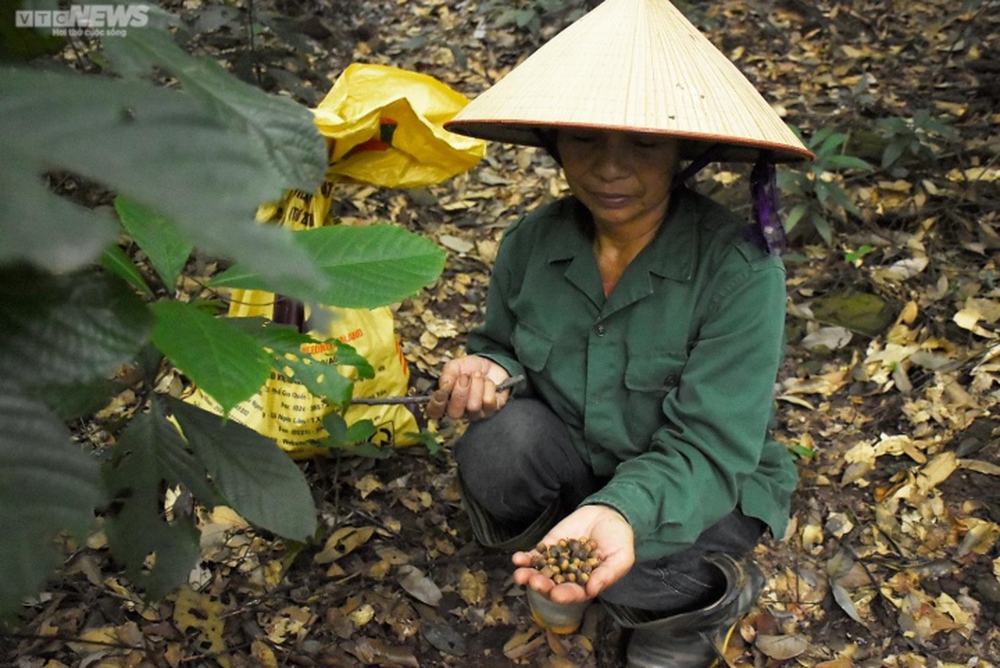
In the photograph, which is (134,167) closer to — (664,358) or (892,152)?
(664,358)

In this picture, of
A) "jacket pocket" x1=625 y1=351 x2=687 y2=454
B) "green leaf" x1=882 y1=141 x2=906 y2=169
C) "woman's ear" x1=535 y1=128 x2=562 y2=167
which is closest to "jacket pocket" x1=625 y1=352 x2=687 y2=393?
"jacket pocket" x1=625 y1=351 x2=687 y2=454

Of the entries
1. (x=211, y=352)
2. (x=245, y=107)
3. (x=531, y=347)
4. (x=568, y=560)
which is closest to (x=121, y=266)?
(x=211, y=352)

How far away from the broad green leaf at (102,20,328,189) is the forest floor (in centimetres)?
111

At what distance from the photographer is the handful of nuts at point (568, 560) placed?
1.29 m

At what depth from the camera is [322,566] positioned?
1.96 metres

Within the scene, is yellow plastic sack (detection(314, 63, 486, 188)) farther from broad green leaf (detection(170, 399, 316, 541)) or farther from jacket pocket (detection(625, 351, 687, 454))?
broad green leaf (detection(170, 399, 316, 541))

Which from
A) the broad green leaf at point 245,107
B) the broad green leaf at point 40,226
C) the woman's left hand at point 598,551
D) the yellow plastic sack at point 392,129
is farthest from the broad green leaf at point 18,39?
the yellow plastic sack at point 392,129

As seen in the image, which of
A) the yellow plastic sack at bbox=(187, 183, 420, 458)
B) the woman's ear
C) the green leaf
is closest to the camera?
the woman's ear

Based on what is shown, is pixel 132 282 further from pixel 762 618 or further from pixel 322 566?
pixel 762 618

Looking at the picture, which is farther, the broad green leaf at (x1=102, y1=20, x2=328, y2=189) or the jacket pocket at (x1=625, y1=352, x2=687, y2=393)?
the jacket pocket at (x1=625, y1=352, x2=687, y2=393)

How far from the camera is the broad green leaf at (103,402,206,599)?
104 cm

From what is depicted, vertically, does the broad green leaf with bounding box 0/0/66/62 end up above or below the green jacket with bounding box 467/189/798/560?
above

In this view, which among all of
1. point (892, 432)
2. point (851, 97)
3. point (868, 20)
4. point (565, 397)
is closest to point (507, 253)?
point (565, 397)

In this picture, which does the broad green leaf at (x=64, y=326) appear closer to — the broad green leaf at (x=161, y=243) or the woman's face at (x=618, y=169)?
the broad green leaf at (x=161, y=243)
